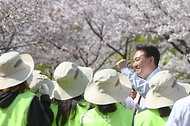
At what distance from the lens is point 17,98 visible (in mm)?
2812

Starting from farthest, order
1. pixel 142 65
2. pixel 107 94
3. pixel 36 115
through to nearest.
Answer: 1. pixel 142 65
2. pixel 107 94
3. pixel 36 115

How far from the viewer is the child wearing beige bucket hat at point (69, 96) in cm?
307

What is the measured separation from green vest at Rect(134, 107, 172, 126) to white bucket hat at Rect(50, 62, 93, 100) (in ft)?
1.89

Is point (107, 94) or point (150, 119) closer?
point (150, 119)

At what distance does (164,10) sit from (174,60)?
8.51ft

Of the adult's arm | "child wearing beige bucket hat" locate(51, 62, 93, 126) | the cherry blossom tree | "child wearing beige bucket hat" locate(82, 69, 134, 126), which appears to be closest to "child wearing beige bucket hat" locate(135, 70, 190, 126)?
"child wearing beige bucket hat" locate(82, 69, 134, 126)

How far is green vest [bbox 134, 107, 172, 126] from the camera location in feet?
9.22

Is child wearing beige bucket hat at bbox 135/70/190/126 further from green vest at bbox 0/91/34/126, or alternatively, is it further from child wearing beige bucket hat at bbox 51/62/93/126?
green vest at bbox 0/91/34/126

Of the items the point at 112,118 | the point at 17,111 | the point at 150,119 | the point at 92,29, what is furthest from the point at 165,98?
the point at 92,29

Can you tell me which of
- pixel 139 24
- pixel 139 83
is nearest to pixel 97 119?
pixel 139 83

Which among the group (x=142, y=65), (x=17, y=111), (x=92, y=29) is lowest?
(x=92, y=29)

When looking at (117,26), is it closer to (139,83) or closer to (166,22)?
(166,22)

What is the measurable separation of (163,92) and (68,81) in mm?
801

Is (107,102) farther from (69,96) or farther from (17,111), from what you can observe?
(17,111)
